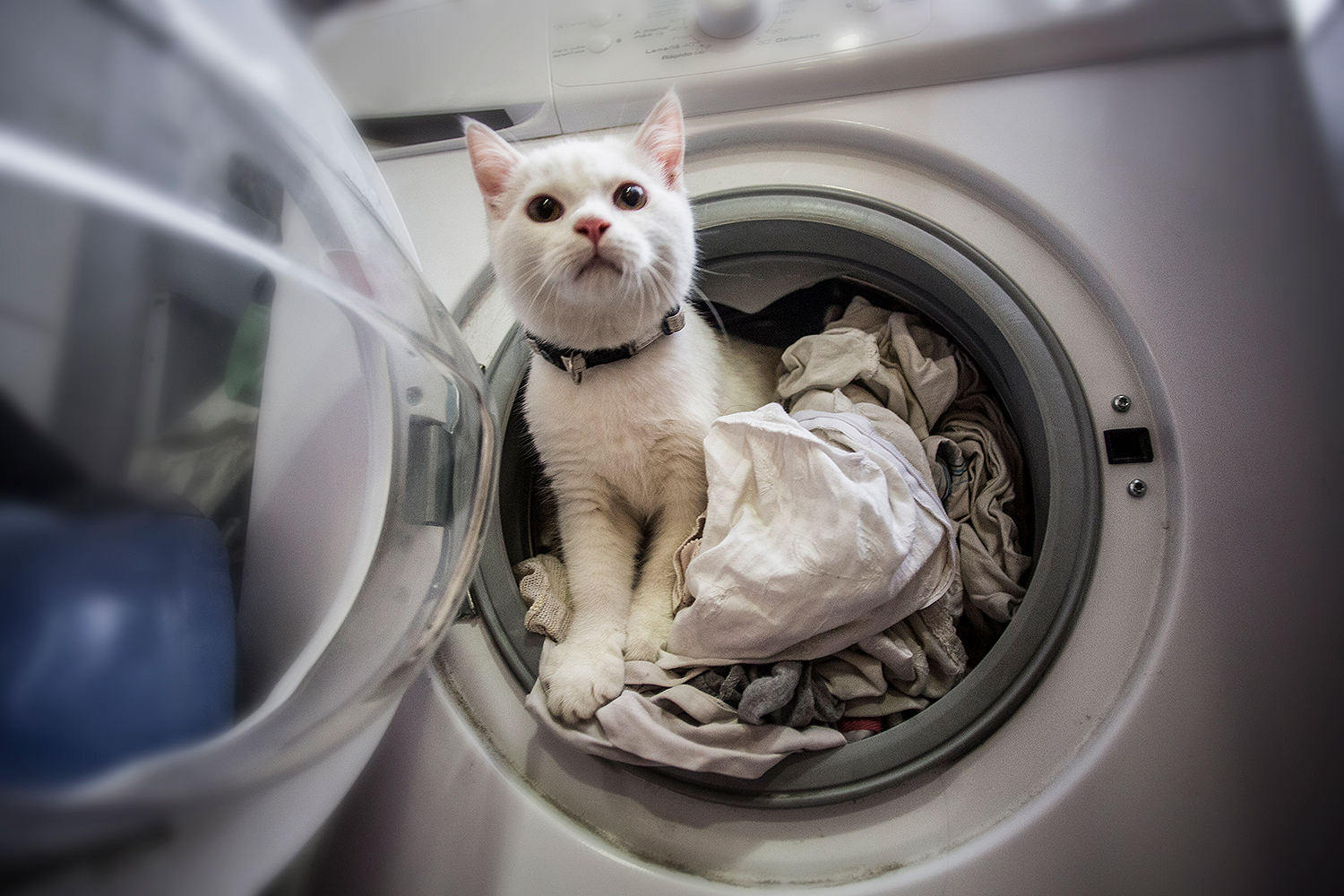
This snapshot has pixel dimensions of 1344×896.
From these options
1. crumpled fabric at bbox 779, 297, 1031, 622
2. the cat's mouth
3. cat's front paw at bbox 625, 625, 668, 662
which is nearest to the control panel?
the cat's mouth

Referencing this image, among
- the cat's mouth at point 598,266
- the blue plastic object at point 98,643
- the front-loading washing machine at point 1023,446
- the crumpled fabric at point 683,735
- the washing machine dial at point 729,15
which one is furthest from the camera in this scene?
the washing machine dial at point 729,15

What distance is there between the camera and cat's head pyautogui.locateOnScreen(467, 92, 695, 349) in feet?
2.99

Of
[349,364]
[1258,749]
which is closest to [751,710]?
[1258,749]

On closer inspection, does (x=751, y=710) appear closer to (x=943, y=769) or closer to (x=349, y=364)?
(x=943, y=769)

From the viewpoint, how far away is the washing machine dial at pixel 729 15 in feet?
3.26

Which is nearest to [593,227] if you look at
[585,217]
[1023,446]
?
[585,217]

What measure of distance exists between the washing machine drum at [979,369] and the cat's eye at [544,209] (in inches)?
8.6

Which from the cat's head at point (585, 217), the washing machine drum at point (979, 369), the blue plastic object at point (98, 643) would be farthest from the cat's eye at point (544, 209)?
the blue plastic object at point (98, 643)

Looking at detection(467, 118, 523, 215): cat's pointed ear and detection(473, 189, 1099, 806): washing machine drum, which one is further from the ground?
detection(467, 118, 523, 215): cat's pointed ear

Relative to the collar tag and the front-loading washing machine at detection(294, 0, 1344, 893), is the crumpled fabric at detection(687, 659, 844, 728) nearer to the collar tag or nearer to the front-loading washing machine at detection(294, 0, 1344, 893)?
the front-loading washing machine at detection(294, 0, 1344, 893)

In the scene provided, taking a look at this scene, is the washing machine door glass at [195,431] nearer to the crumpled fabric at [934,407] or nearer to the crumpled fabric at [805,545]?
the crumpled fabric at [805,545]

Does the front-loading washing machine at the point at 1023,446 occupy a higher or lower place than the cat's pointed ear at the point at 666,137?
lower

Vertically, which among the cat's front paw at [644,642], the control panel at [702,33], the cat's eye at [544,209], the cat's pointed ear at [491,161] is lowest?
the cat's front paw at [644,642]

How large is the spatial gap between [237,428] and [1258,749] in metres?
1.06
